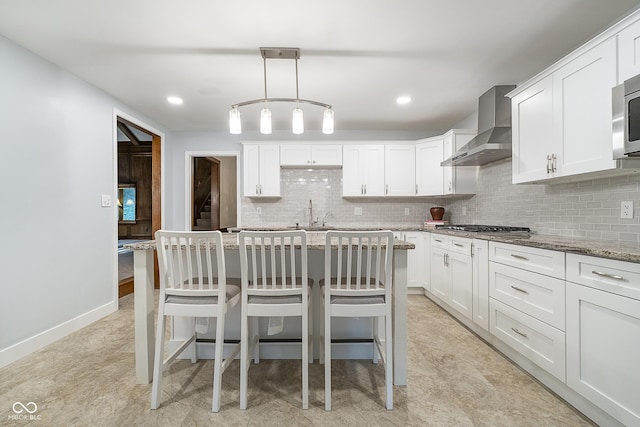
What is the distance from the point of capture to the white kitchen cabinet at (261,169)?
165 inches

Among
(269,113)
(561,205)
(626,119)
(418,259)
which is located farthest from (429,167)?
(269,113)

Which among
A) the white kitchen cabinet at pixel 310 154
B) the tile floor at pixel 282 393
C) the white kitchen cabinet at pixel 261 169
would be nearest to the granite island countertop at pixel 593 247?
the tile floor at pixel 282 393

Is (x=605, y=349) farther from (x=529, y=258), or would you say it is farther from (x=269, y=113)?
(x=269, y=113)

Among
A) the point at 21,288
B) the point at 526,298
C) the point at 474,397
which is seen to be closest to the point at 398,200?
the point at 526,298

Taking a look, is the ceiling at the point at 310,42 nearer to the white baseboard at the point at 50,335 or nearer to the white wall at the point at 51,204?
the white wall at the point at 51,204

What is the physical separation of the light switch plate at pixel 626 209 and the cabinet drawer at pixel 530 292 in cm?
71

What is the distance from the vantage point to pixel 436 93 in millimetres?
3105

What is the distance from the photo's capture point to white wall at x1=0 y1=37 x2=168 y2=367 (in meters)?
2.10

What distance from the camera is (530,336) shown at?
73.4 inches

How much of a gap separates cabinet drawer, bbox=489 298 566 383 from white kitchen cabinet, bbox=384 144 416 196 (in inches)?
87.4

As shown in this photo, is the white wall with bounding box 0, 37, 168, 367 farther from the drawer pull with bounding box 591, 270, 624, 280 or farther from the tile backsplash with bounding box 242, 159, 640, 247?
the drawer pull with bounding box 591, 270, 624, 280

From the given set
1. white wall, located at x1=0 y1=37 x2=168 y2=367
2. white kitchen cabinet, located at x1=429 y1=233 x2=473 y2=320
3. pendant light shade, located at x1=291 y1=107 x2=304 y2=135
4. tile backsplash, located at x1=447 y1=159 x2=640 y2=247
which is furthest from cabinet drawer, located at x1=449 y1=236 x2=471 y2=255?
white wall, located at x1=0 y1=37 x2=168 y2=367

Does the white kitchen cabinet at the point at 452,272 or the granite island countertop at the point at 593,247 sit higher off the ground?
the granite island countertop at the point at 593,247

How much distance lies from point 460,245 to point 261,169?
9.49 ft
